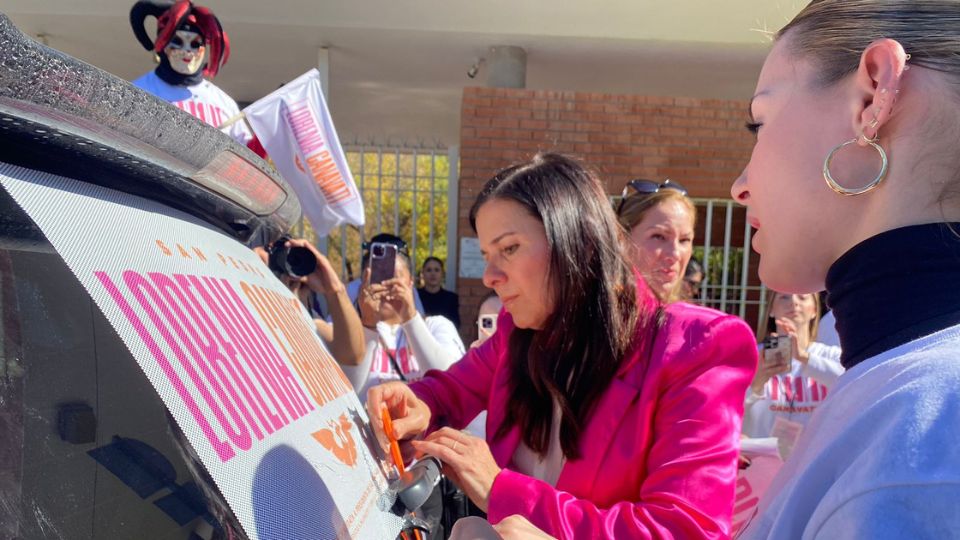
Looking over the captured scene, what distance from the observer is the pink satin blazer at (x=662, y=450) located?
134 cm

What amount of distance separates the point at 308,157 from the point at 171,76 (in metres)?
0.79

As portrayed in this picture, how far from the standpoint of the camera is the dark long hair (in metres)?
1.62

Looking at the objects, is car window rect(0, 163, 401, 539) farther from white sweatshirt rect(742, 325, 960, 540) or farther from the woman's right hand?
the woman's right hand

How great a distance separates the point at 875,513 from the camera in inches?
23.0

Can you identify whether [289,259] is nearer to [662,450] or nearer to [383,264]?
[662,450]

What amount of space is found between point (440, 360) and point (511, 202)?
1762 mm

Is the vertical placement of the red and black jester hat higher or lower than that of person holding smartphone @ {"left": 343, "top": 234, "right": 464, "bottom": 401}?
higher

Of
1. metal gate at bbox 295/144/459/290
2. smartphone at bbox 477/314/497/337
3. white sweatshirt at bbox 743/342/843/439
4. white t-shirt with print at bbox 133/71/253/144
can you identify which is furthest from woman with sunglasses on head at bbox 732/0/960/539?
metal gate at bbox 295/144/459/290

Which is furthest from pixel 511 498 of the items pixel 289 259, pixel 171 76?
pixel 171 76

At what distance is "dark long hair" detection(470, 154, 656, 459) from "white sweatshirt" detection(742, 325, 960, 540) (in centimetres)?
87

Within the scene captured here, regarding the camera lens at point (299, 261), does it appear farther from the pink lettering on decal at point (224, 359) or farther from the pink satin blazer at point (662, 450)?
the pink lettering on decal at point (224, 359)

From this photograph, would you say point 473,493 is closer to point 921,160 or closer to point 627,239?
point 627,239

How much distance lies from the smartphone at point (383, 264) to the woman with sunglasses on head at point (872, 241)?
275cm

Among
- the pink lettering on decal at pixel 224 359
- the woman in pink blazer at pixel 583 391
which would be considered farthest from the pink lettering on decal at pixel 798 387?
the pink lettering on decal at pixel 224 359
